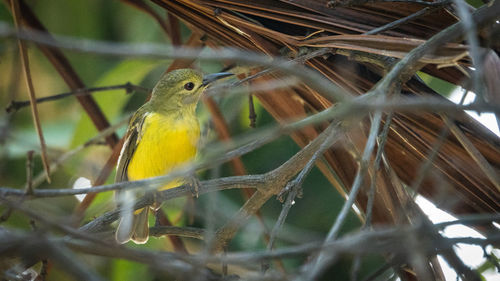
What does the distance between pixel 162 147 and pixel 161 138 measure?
73 millimetres

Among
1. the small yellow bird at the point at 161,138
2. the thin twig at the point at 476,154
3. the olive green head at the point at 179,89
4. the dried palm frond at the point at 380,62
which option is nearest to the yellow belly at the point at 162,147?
the small yellow bird at the point at 161,138

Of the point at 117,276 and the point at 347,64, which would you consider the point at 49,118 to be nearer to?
the point at 117,276

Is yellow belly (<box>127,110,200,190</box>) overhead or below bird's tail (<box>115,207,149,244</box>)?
overhead

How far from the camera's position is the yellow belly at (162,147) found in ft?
12.8

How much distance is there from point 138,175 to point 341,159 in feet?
5.09

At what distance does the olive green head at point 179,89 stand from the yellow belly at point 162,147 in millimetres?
279

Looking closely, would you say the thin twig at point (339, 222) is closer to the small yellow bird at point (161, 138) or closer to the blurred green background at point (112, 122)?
the blurred green background at point (112, 122)

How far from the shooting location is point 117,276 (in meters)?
3.95

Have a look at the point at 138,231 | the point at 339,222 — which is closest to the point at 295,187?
the point at 339,222

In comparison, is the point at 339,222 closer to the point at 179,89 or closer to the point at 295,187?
the point at 295,187

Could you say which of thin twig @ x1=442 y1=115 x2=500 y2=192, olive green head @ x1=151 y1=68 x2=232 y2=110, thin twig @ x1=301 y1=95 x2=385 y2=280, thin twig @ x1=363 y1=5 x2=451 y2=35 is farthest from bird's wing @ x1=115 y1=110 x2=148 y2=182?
thin twig @ x1=301 y1=95 x2=385 y2=280

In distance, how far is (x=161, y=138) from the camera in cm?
399

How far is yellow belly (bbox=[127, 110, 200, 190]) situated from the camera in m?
3.92

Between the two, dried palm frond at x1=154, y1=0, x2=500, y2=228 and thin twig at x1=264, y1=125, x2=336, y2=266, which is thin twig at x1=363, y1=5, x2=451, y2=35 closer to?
dried palm frond at x1=154, y1=0, x2=500, y2=228
